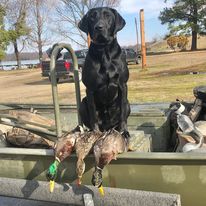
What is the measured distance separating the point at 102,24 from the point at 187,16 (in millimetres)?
39467

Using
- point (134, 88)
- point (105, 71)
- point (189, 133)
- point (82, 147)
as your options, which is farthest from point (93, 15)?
point (134, 88)

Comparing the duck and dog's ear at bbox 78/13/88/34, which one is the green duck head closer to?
the duck

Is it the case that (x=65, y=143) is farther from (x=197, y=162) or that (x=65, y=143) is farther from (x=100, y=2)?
(x=100, y=2)

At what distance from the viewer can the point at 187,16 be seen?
41.3m

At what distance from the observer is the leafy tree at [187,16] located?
131 feet

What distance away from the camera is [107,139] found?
3.33 metres

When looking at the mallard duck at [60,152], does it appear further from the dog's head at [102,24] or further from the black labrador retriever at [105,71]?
the dog's head at [102,24]

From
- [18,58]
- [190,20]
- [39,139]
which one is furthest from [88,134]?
[18,58]

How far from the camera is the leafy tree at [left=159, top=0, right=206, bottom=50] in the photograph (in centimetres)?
4006

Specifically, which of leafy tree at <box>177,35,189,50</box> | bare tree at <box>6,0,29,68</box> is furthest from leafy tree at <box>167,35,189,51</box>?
bare tree at <box>6,0,29,68</box>

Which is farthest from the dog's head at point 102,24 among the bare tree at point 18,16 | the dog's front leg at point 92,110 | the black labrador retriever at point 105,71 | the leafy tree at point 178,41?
the leafy tree at point 178,41

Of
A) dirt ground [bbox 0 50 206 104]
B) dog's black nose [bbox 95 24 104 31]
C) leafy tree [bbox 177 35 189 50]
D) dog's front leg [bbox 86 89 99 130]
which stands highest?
dog's black nose [bbox 95 24 104 31]

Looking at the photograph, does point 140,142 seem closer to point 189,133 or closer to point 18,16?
point 189,133

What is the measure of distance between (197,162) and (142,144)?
2.98 feet
